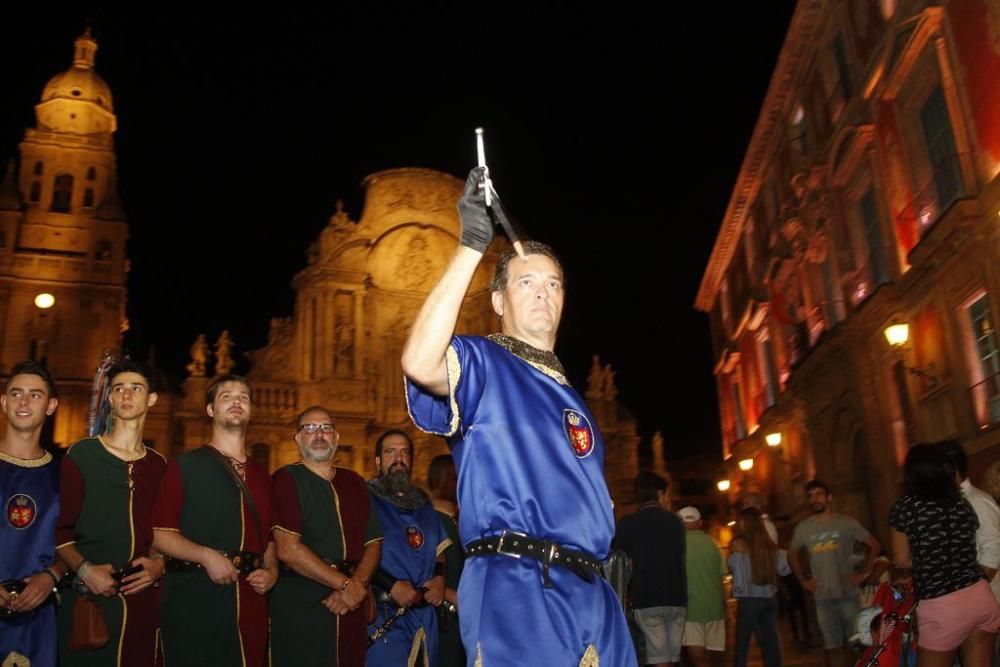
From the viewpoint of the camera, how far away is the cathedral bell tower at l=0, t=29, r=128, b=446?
29.9 metres

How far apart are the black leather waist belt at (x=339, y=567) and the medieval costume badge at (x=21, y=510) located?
1627 millimetres

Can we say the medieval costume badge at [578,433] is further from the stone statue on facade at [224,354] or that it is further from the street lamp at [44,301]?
the street lamp at [44,301]

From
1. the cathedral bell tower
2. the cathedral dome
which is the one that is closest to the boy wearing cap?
the cathedral bell tower

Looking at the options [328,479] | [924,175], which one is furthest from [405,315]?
[328,479]

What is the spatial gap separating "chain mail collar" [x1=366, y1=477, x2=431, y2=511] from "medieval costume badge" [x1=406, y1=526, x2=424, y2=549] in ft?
0.60

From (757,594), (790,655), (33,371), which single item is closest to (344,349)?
(790,655)

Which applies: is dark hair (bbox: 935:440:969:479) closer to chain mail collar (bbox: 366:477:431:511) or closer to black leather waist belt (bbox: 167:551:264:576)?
chain mail collar (bbox: 366:477:431:511)

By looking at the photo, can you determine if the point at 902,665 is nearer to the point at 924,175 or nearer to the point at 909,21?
the point at 924,175

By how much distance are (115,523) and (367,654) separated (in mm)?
2144

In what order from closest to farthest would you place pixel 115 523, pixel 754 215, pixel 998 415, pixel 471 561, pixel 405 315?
pixel 471 561 → pixel 115 523 → pixel 998 415 → pixel 754 215 → pixel 405 315

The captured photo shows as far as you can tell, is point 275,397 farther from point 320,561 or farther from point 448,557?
point 320,561

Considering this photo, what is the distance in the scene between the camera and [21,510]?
15.8ft

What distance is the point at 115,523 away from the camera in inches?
200

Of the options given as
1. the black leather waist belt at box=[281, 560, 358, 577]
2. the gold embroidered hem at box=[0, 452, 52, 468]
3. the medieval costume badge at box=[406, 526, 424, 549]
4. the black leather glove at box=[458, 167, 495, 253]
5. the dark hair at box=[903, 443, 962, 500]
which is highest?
the black leather glove at box=[458, 167, 495, 253]
